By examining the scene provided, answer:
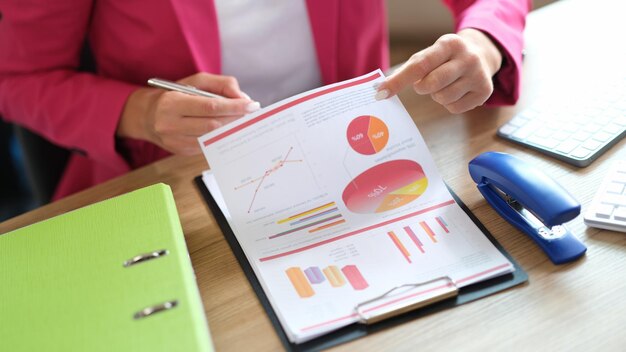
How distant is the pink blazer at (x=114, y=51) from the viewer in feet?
3.20

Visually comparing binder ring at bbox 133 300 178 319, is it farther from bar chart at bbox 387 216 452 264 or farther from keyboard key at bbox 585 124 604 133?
keyboard key at bbox 585 124 604 133

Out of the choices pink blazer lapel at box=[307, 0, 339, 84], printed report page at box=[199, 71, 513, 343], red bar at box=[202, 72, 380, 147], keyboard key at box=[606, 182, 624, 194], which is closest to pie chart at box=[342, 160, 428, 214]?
printed report page at box=[199, 71, 513, 343]

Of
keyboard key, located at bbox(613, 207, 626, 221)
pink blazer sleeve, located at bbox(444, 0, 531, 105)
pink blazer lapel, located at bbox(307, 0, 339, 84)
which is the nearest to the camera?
keyboard key, located at bbox(613, 207, 626, 221)

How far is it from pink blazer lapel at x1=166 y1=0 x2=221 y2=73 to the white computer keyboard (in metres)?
0.61

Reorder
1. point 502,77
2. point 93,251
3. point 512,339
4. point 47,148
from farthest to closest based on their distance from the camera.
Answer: point 47,148
point 502,77
point 93,251
point 512,339

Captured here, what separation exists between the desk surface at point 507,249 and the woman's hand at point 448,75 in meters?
0.07

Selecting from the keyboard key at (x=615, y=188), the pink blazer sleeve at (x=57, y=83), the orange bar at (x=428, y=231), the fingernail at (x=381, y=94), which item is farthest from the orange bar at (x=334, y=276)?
the pink blazer sleeve at (x=57, y=83)

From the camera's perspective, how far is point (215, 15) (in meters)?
1.03

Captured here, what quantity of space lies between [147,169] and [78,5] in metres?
0.28

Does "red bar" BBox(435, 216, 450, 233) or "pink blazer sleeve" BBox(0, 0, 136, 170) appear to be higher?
"pink blazer sleeve" BBox(0, 0, 136, 170)

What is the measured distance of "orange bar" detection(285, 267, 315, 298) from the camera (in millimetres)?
687

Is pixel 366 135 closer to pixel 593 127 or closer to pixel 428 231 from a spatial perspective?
pixel 428 231

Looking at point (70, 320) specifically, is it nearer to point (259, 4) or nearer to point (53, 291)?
point (53, 291)

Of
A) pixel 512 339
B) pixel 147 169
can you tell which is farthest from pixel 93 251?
pixel 512 339
